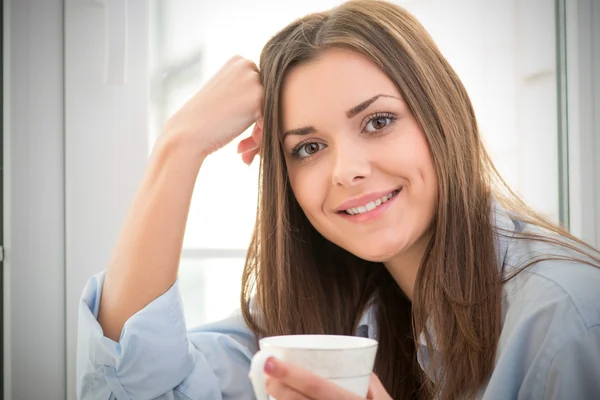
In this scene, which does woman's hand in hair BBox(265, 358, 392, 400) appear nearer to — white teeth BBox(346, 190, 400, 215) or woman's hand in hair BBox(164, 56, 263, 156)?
white teeth BBox(346, 190, 400, 215)

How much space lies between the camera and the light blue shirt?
2.44 feet

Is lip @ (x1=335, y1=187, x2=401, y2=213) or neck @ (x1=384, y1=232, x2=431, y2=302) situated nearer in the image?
lip @ (x1=335, y1=187, x2=401, y2=213)

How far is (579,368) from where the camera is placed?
73 centimetres

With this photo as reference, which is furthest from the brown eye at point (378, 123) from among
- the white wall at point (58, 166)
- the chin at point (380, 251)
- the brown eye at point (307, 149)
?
the white wall at point (58, 166)

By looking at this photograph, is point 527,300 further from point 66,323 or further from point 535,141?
point 66,323

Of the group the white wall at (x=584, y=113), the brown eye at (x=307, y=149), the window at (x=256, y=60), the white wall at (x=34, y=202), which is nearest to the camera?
the brown eye at (x=307, y=149)

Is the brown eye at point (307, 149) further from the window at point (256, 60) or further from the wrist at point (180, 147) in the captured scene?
the window at point (256, 60)

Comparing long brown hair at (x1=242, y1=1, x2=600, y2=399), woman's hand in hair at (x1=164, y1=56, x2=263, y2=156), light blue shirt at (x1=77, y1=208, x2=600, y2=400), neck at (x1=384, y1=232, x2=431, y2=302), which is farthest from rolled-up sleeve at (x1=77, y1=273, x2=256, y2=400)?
neck at (x1=384, y1=232, x2=431, y2=302)

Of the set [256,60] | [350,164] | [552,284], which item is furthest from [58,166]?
[552,284]

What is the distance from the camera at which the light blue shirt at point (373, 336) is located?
2.44 ft

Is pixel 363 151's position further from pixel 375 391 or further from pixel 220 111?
pixel 375 391

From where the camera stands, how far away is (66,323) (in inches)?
53.6

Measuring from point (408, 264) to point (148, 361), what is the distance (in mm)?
574

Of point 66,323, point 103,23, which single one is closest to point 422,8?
point 103,23
